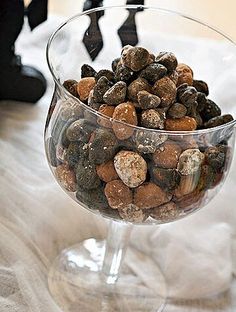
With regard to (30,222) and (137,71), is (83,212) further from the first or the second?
(137,71)

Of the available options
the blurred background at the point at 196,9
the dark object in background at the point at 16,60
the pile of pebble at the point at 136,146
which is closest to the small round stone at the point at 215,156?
the pile of pebble at the point at 136,146

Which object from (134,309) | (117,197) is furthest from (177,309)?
(117,197)

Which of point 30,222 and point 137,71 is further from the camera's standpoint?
point 30,222

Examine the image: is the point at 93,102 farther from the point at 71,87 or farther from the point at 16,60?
the point at 16,60

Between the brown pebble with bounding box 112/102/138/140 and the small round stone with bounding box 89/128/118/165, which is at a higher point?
the brown pebble with bounding box 112/102/138/140

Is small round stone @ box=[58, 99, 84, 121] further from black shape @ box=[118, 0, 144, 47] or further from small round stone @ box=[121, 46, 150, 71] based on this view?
black shape @ box=[118, 0, 144, 47]

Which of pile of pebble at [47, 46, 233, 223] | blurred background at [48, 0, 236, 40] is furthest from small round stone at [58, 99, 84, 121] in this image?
blurred background at [48, 0, 236, 40]

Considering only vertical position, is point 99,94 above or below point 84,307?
above

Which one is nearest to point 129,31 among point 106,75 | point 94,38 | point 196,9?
point 94,38
